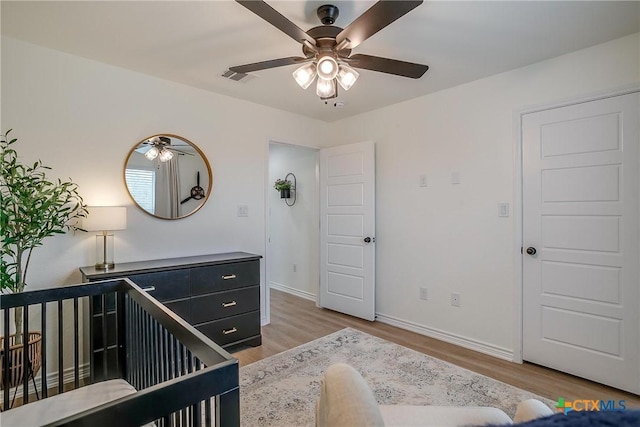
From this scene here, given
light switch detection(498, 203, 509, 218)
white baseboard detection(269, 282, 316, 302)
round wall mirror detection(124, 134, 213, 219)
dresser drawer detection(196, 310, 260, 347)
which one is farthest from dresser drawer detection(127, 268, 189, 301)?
light switch detection(498, 203, 509, 218)

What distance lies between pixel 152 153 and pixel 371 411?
2815 millimetres

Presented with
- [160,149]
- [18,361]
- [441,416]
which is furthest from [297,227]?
[441,416]

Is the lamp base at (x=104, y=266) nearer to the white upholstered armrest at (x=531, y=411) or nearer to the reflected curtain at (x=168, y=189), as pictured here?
the reflected curtain at (x=168, y=189)

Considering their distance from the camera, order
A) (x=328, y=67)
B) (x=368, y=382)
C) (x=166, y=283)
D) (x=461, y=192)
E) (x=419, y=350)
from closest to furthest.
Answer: (x=328, y=67)
(x=368, y=382)
(x=166, y=283)
(x=419, y=350)
(x=461, y=192)

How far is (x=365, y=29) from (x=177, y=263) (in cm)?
220

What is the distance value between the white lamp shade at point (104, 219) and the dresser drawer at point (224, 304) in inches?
32.3

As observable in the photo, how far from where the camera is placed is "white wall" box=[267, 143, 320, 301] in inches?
182

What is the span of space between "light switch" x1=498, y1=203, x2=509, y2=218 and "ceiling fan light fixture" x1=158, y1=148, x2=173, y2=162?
297 centimetres

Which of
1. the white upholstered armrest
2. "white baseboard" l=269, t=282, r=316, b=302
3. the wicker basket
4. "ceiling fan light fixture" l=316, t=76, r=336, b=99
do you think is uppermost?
"ceiling fan light fixture" l=316, t=76, r=336, b=99

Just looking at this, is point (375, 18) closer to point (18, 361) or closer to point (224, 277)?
point (224, 277)

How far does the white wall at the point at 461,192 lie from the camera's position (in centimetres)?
254

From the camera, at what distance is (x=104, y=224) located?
2.37m

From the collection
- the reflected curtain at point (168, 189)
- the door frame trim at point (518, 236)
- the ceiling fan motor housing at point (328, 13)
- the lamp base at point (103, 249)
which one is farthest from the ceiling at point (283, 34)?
the lamp base at point (103, 249)

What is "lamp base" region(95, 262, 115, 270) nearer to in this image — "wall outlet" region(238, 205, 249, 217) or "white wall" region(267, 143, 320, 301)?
"wall outlet" region(238, 205, 249, 217)
